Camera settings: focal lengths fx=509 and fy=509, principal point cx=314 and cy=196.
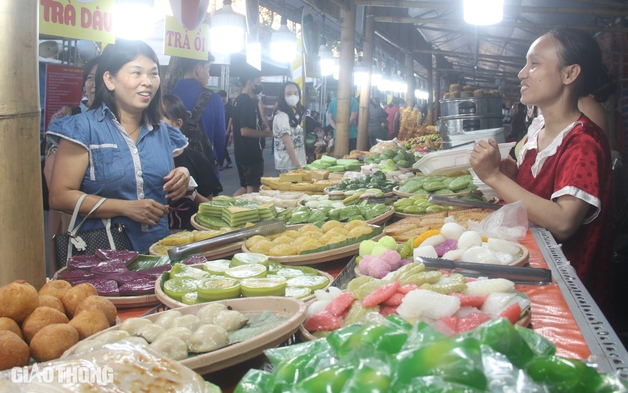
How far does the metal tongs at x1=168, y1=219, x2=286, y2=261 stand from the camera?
97.7 inches

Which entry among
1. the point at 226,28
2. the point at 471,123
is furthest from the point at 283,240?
the point at 471,123

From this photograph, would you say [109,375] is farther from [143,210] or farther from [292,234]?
[143,210]

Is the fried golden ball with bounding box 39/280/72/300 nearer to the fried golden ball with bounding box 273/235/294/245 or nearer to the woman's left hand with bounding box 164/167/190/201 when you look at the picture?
the fried golden ball with bounding box 273/235/294/245

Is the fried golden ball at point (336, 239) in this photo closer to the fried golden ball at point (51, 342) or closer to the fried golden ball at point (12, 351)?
the fried golden ball at point (51, 342)

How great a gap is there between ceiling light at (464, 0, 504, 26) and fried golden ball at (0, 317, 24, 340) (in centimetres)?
477

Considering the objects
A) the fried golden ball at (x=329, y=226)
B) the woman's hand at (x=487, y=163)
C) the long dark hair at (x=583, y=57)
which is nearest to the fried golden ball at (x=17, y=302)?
the fried golden ball at (x=329, y=226)

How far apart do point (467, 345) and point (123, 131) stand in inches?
110

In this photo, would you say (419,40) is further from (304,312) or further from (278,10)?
(304,312)

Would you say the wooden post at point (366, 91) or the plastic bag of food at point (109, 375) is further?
the wooden post at point (366, 91)

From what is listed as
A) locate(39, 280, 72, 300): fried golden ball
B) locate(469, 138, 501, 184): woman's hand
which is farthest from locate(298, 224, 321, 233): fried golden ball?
locate(39, 280, 72, 300): fried golden ball

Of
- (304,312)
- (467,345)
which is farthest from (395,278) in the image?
(467,345)

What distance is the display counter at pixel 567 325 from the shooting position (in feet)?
4.60

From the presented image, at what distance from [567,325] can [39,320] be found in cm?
167

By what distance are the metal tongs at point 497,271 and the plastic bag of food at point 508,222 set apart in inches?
24.8
